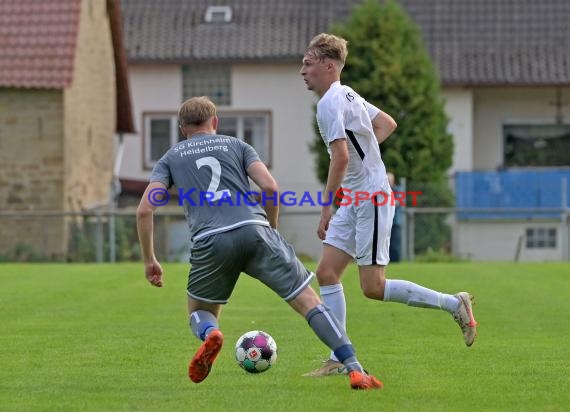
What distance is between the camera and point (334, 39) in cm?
889

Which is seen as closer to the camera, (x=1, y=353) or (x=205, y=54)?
(x=1, y=353)

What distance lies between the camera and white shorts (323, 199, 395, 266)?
8.93 m

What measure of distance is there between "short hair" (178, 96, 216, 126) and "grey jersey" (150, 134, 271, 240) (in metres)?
0.11

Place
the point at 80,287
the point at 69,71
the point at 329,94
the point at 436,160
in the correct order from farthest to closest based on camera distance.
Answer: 1. the point at 436,160
2. the point at 69,71
3. the point at 80,287
4. the point at 329,94

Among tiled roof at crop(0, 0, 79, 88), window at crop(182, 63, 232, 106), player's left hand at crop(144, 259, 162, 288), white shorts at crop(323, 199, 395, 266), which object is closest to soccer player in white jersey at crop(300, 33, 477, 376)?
white shorts at crop(323, 199, 395, 266)

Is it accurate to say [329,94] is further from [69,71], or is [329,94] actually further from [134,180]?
[134,180]

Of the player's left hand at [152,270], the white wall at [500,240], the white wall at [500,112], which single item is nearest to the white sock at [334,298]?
the player's left hand at [152,270]

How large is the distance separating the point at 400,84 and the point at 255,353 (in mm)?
26890

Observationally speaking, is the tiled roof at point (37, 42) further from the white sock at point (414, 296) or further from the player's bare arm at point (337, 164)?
the player's bare arm at point (337, 164)

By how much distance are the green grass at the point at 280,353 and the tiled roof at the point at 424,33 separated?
23446 millimetres

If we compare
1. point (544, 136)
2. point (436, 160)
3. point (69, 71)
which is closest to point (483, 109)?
point (544, 136)

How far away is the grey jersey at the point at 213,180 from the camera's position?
8.16 metres

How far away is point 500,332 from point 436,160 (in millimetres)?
23783

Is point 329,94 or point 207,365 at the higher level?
point 329,94
